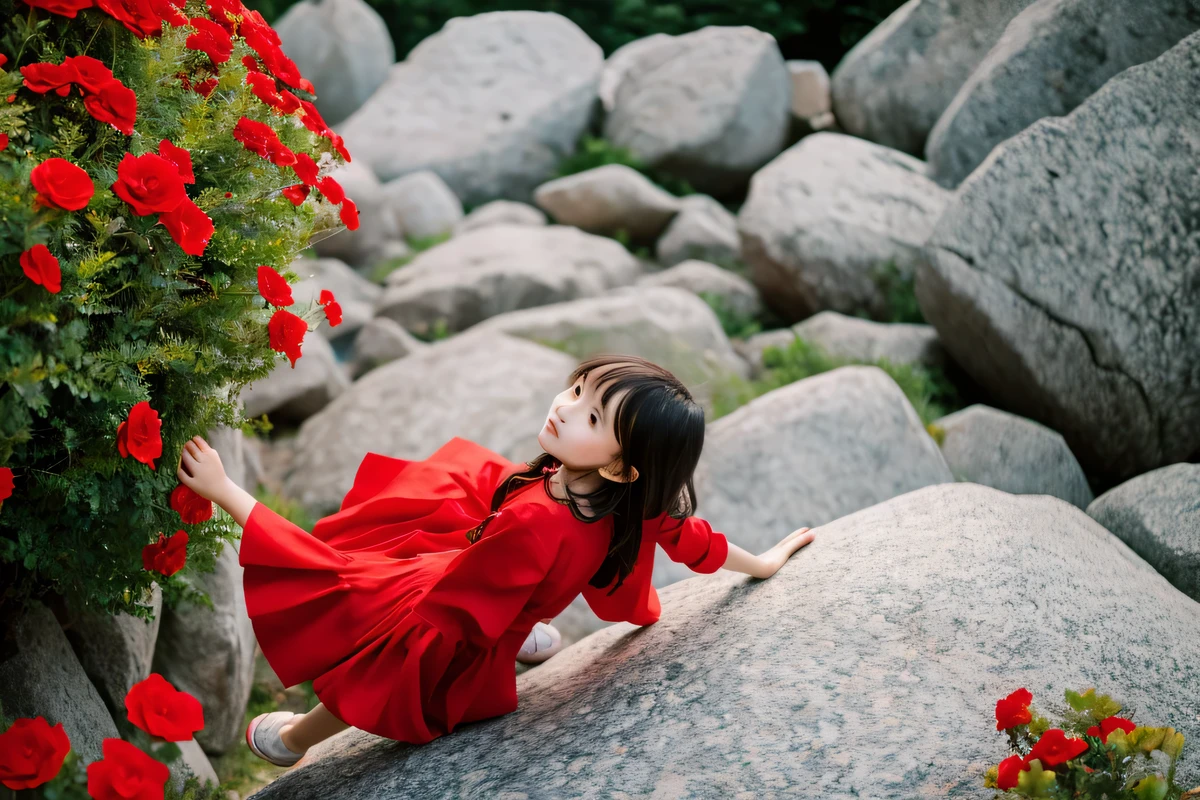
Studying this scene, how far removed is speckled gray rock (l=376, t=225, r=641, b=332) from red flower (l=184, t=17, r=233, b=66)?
13.2 feet

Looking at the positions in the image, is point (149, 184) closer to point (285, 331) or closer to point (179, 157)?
point (179, 157)

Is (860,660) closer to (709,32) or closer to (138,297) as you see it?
(138,297)

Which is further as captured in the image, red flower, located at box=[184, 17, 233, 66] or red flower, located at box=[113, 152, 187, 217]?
red flower, located at box=[184, 17, 233, 66]

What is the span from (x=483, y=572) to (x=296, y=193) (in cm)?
95

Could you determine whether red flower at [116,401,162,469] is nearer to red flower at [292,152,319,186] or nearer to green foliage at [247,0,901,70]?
red flower at [292,152,319,186]

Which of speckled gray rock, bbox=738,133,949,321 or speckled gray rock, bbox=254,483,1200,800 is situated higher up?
speckled gray rock, bbox=254,483,1200,800

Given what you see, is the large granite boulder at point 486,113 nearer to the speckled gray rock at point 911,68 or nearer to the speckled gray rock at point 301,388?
the speckled gray rock at point 911,68

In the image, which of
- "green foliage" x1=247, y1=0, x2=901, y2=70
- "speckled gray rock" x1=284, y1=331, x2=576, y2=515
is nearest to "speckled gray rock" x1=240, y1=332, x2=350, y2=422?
"speckled gray rock" x1=284, y1=331, x2=576, y2=515

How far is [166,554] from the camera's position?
1.87m

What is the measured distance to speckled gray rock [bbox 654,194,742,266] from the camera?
6746 mm

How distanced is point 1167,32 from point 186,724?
15.1 feet

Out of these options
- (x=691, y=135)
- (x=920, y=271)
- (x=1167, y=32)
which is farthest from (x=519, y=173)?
(x=1167, y=32)

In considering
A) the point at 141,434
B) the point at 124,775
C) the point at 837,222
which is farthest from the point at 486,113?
the point at 124,775

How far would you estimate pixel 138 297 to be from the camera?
167 cm
